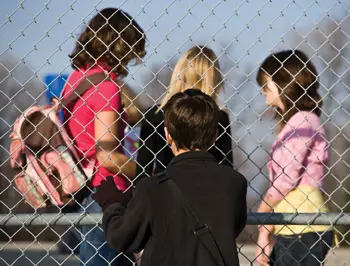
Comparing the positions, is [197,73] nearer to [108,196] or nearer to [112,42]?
[112,42]

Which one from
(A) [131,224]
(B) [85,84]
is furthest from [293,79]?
(A) [131,224]

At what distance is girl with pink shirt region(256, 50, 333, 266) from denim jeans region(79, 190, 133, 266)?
0.82 meters

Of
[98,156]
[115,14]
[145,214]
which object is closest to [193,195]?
[145,214]

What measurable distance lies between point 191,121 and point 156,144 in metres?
0.92

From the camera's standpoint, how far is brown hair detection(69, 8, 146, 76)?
13.3ft

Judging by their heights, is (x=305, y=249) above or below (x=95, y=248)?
below

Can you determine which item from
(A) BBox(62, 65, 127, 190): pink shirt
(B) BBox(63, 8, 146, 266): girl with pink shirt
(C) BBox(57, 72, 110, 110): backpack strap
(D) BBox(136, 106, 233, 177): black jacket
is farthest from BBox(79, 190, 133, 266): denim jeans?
(C) BBox(57, 72, 110, 110): backpack strap

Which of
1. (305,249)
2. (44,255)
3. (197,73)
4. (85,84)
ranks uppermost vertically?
(85,84)

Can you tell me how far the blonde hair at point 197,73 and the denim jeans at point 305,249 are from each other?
0.80 m

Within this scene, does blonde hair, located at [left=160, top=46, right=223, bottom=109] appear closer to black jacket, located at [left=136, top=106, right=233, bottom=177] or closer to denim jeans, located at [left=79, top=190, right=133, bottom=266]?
black jacket, located at [left=136, top=106, right=233, bottom=177]

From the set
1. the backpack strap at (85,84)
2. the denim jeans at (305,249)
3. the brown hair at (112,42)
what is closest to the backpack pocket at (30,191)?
the backpack strap at (85,84)

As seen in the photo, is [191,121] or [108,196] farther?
[108,196]

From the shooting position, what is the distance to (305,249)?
4359 millimetres

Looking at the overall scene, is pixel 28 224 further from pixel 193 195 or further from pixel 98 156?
pixel 193 195
